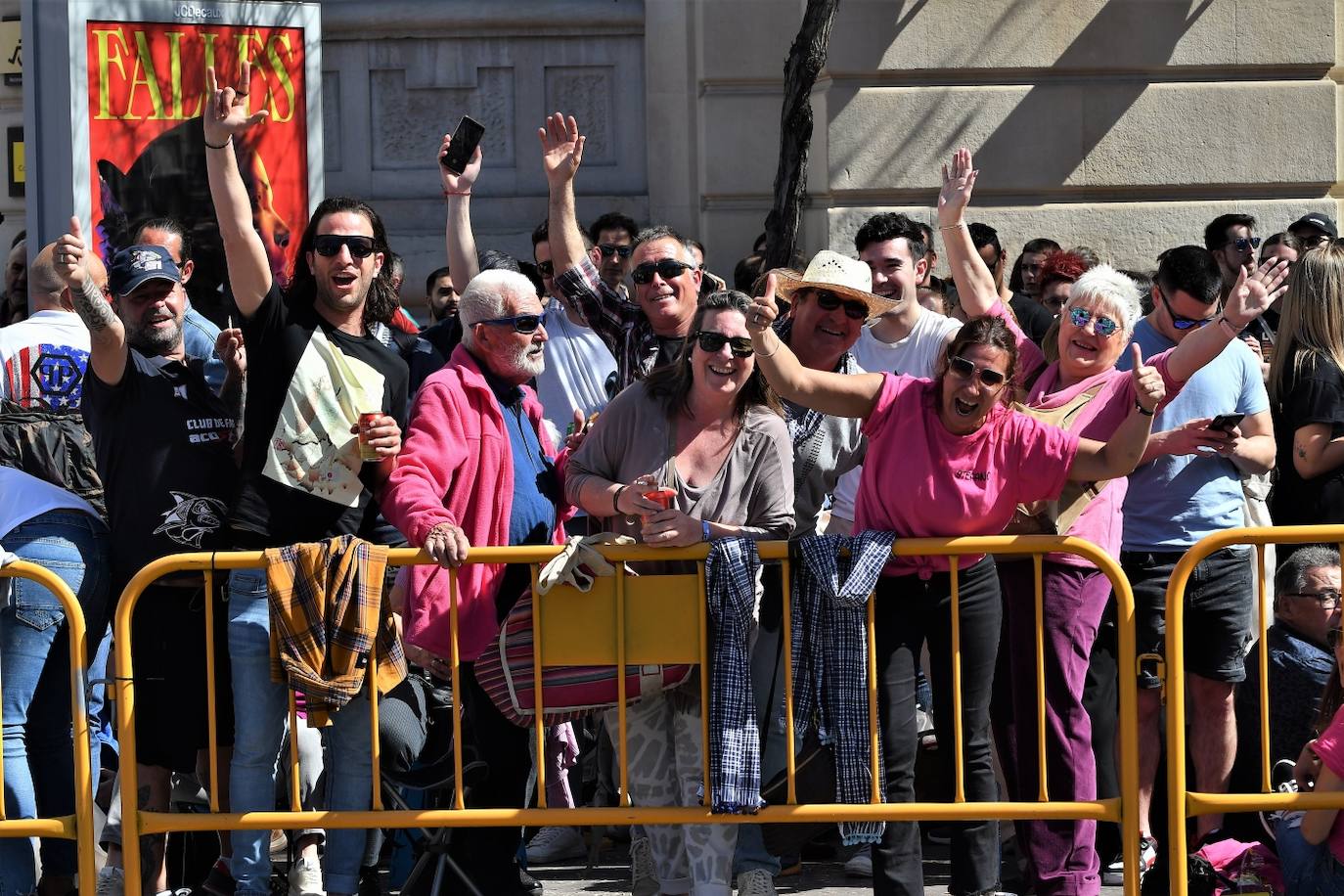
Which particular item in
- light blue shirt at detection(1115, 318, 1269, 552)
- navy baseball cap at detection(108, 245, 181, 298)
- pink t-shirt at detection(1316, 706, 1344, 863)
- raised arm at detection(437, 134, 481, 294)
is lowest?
pink t-shirt at detection(1316, 706, 1344, 863)

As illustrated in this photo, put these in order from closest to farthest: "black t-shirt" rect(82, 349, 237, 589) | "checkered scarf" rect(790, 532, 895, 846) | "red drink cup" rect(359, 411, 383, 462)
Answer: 1. "checkered scarf" rect(790, 532, 895, 846)
2. "red drink cup" rect(359, 411, 383, 462)
3. "black t-shirt" rect(82, 349, 237, 589)

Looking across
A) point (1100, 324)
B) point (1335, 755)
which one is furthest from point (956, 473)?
point (1335, 755)

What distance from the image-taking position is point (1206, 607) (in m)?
6.12

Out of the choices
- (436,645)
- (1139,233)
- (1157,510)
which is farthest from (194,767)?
(1139,233)

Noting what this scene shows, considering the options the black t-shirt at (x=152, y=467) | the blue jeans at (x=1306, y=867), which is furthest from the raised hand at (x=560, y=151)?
the blue jeans at (x=1306, y=867)

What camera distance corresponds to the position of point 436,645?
17.7 feet

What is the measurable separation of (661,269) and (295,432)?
4.83ft

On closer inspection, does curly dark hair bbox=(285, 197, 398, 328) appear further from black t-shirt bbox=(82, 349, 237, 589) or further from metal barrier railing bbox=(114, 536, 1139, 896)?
metal barrier railing bbox=(114, 536, 1139, 896)

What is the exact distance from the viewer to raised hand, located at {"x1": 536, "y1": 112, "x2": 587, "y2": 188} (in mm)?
6547

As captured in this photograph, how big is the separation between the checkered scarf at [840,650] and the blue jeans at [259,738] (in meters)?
1.34

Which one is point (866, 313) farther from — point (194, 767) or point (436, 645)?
point (194, 767)

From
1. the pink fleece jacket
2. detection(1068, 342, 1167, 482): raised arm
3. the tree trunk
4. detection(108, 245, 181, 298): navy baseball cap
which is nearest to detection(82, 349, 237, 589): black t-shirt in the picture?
detection(108, 245, 181, 298): navy baseball cap

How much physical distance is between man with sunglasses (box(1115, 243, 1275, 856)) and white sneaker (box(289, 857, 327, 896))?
9.10ft

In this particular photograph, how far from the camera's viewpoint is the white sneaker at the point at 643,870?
5.84 metres
